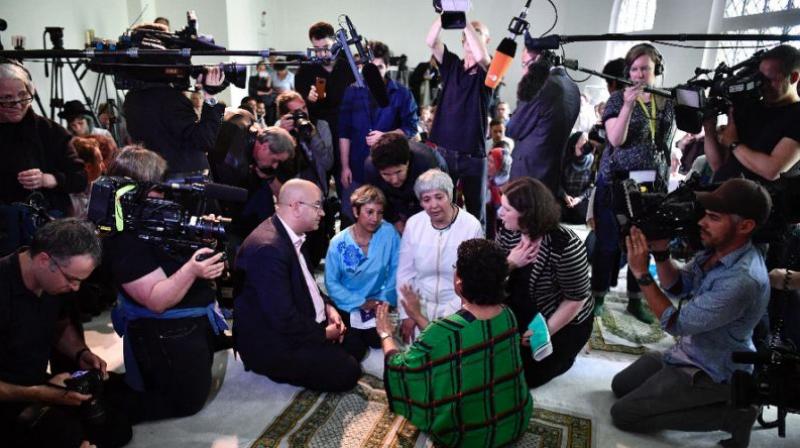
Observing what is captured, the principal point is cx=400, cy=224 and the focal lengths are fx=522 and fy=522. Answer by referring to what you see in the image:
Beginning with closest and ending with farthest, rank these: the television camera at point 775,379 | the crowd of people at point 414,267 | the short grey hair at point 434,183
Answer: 1. the television camera at point 775,379
2. the crowd of people at point 414,267
3. the short grey hair at point 434,183

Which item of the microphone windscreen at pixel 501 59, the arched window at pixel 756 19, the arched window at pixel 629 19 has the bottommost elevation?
the microphone windscreen at pixel 501 59

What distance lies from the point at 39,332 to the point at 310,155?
205cm

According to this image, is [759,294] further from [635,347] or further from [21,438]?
[21,438]

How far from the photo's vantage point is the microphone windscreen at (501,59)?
2566mm

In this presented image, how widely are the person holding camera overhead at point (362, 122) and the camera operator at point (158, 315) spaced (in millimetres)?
1538

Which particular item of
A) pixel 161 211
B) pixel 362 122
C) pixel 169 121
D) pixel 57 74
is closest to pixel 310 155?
pixel 362 122

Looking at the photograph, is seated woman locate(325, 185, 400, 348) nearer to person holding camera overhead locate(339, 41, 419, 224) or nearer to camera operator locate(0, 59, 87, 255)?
person holding camera overhead locate(339, 41, 419, 224)

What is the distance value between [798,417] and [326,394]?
2110mm

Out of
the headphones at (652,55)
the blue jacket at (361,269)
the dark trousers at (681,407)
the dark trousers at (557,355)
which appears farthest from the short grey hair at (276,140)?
the dark trousers at (681,407)

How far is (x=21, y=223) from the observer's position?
2.32m

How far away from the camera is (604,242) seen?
10.3 feet

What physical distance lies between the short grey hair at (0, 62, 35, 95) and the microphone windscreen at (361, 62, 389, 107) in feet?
5.67

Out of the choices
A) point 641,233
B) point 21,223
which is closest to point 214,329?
point 21,223

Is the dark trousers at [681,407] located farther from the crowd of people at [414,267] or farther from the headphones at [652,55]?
the headphones at [652,55]
